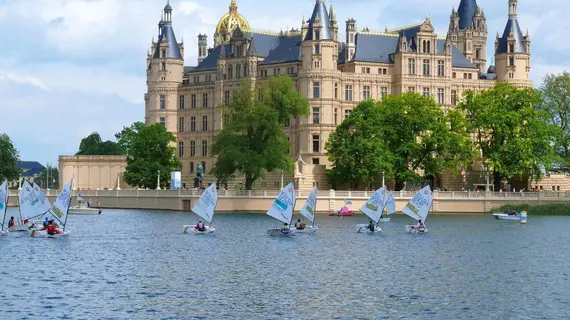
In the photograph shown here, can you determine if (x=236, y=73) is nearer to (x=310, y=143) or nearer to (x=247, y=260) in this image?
(x=310, y=143)

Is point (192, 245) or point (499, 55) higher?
point (499, 55)

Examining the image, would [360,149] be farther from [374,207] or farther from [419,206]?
[374,207]

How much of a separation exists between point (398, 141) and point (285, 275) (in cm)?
6712

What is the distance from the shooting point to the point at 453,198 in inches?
4975

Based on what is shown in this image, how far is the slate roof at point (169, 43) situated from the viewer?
157000 mm

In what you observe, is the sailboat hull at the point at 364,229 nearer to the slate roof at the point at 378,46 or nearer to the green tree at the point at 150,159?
the green tree at the point at 150,159

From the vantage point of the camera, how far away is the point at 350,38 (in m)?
145

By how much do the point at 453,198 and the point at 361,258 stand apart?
2170 inches

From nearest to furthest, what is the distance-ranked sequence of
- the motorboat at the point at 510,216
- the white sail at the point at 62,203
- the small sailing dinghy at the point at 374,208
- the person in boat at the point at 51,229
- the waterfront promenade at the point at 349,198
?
the person in boat at the point at 51,229 → the white sail at the point at 62,203 → the small sailing dinghy at the point at 374,208 → the motorboat at the point at 510,216 → the waterfront promenade at the point at 349,198

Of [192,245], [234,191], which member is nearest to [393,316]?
[192,245]

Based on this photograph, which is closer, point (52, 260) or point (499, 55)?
point (52, 260)

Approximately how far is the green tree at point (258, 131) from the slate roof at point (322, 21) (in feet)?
49.6

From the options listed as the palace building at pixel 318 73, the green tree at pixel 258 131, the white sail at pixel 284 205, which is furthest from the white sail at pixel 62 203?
the palace building at pixel 318 73

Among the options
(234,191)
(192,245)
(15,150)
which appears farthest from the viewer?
(15,150)
